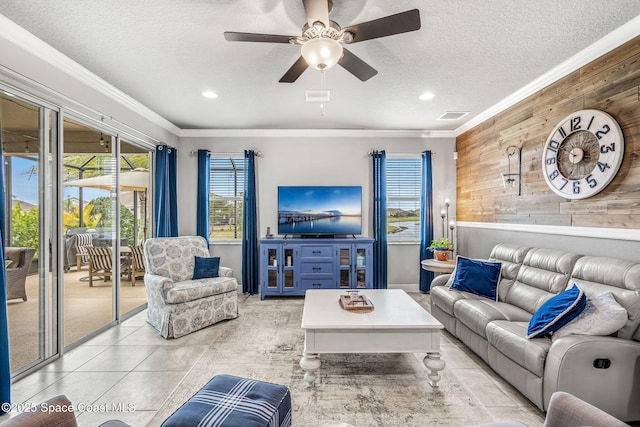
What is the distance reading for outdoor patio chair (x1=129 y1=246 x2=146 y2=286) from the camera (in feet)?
13.7

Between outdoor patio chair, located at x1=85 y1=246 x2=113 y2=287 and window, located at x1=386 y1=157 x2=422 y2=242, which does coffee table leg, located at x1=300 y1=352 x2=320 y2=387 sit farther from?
window, located at x1=386 y1=157 x2=422 y2=242

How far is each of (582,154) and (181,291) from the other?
394cm

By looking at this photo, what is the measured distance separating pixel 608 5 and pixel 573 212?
1580 millimetres

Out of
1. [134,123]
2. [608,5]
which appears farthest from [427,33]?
[134,123]

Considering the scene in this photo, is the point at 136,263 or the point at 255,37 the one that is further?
the point at 136,263

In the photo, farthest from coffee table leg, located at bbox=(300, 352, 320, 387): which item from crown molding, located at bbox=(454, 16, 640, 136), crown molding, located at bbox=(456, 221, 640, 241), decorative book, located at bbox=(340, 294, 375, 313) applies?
crown molding, located at bbox=(454, 16, 640, 136)

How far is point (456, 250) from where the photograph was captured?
4.94 m

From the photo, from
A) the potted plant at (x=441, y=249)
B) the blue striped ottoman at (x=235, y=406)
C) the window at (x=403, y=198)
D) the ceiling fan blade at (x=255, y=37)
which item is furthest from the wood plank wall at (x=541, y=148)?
the blue striped ottoman at (x=235, y=406)

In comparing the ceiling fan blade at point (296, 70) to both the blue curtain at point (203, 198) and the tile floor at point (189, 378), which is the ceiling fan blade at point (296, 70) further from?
the blue curtain at point (203, 198)

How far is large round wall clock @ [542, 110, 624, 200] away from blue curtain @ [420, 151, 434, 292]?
1966 mm

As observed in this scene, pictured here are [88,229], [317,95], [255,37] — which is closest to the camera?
[255,37]

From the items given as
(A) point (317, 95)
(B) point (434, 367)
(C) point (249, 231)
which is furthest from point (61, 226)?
(B) point (434, 367)

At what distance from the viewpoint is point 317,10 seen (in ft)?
5.94

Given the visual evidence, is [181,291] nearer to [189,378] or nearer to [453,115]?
[189,378]
